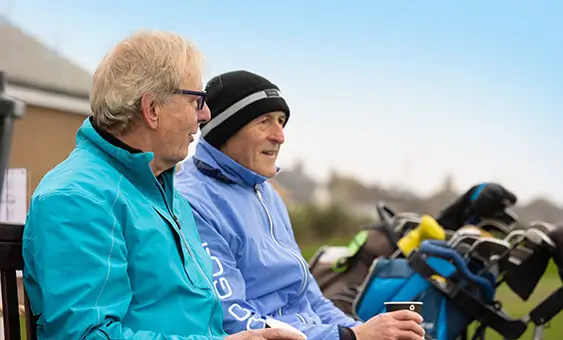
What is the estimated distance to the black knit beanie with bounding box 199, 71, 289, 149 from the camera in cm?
249

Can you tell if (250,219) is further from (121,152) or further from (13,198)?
(13,198)

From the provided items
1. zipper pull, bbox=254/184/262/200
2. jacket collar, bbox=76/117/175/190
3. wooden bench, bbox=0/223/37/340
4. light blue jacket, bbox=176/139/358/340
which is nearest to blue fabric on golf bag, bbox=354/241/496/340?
light blue jacket, bbox=176/139/358/340

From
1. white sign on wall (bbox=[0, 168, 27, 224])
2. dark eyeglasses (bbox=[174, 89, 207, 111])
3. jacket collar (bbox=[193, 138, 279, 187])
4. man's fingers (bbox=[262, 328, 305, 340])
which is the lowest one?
white sign on wall (bbox=[0, 168, 27, 224])

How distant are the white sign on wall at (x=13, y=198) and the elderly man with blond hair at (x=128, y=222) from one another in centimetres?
104

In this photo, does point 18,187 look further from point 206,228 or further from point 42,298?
point 42,298

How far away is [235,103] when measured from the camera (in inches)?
98.8

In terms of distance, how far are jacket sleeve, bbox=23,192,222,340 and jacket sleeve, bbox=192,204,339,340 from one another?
0.49m

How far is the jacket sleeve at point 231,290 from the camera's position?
6.86 feet

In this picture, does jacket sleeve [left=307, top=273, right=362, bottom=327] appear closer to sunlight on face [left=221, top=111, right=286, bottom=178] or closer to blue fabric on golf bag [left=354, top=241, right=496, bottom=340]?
sunlight on face [left=221, top=111, right=286, bottom=178]

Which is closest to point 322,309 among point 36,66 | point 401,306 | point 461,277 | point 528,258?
point 401,306

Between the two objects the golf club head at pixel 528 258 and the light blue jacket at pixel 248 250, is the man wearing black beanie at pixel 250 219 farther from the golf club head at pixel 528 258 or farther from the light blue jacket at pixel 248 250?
the golf club head at pixel 528 258

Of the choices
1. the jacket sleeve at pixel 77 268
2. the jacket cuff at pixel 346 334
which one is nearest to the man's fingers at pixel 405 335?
the jacket cuff at pixel 346 334

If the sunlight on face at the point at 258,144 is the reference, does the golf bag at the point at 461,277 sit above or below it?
below

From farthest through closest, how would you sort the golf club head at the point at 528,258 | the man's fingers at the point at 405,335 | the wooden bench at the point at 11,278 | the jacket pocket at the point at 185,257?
the golf club head at the point at 528,258, the man's fingers at the point at 405,335, the jacket pocket at the point at 185,257, the wooden bench at the point at 11,278
